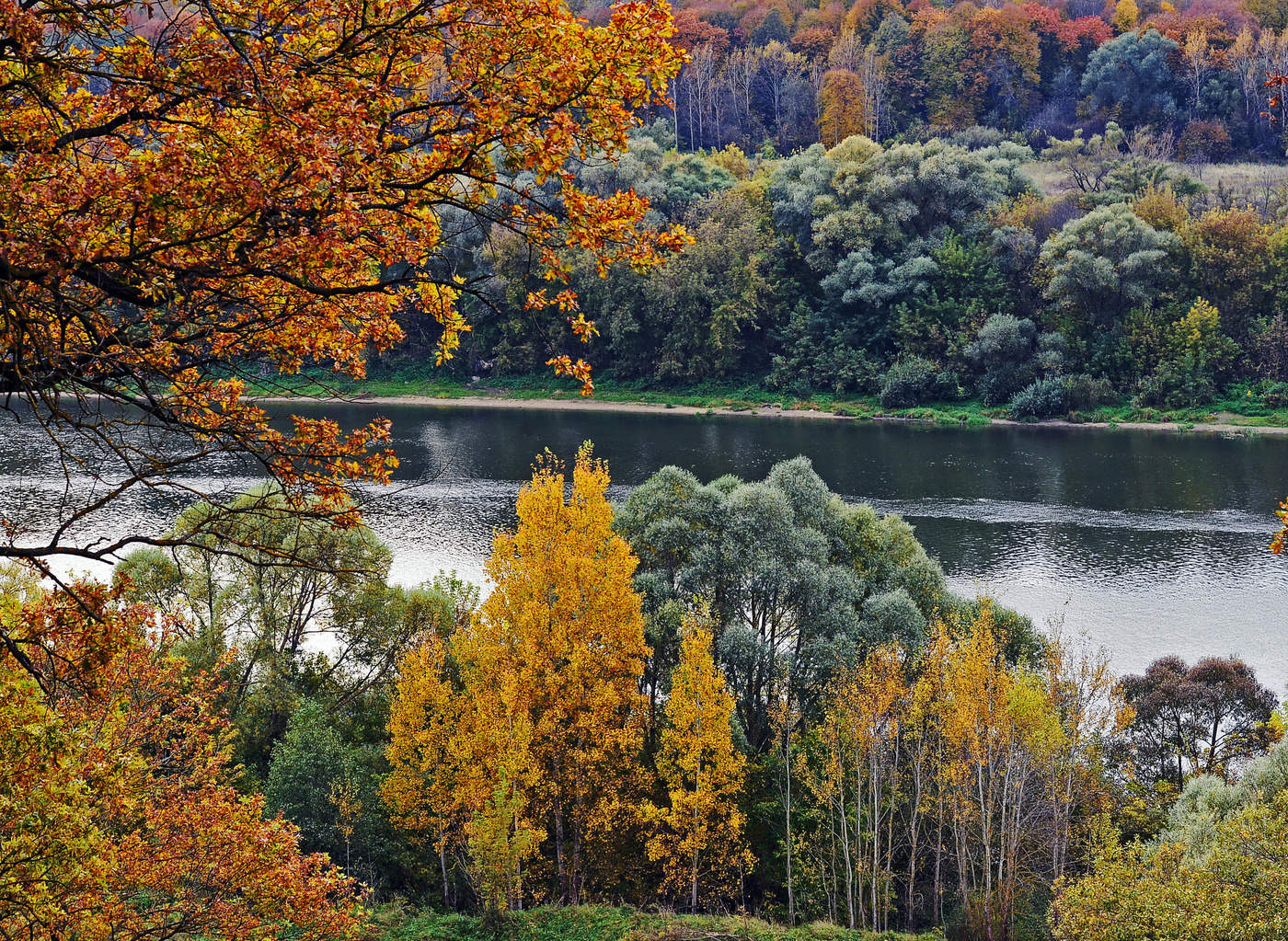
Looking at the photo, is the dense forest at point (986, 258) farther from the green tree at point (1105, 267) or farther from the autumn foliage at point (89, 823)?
the autumn foliage at point (89, 823)

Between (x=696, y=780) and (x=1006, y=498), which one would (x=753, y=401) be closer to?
(x=1006, y=498)

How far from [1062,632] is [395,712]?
19.1 meters

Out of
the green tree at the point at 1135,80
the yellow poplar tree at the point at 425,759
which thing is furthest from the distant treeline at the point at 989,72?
the yellow poplar tree at the point at 425,759

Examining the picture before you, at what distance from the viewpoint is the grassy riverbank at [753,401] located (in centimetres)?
6022

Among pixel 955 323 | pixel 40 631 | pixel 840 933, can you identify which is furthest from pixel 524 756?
pixel 955 323

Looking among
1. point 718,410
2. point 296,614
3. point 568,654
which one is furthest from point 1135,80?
point 568,654

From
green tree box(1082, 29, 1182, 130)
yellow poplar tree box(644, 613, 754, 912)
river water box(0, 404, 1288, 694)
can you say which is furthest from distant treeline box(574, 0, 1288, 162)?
yellow poplar tree box(644, 613, 754, 912)

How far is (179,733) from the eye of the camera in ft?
69.9

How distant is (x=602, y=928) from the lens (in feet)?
55.0

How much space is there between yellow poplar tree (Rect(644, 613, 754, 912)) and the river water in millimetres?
7231

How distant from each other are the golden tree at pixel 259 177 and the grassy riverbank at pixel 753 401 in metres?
50.3

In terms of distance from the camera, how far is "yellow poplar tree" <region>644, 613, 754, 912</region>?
19.9 meters

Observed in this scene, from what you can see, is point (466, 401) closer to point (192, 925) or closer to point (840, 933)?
point (840, 933)

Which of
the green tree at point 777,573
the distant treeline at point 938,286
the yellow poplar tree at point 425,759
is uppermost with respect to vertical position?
the distant treeline at point 938,286
